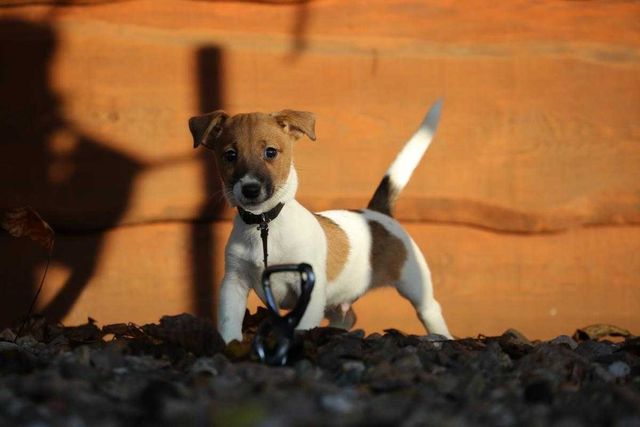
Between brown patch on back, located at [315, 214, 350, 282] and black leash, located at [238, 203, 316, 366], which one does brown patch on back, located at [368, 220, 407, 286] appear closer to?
brown patch on back, located at [315, 214, 350, 282]

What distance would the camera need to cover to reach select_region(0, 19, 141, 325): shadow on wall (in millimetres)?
4500

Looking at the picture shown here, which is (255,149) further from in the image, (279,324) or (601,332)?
(601,332)

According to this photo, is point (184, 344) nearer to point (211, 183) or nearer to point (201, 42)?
point (211, 183)

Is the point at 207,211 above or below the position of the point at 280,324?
above

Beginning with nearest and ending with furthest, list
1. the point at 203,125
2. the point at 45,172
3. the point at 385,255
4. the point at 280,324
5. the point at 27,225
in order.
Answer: the point at 280,324 < the point at 203,125 < the point at 27,225 < the point at 385,255 < the point at 45,172

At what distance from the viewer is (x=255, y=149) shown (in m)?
3.70

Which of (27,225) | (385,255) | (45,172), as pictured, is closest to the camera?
(27,225)

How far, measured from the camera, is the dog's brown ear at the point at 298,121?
147 inches

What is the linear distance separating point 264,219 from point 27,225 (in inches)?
40.5

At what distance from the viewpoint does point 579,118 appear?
483cm

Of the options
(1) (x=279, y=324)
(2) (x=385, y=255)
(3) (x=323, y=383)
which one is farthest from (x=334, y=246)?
(3) (x=323, y=383)

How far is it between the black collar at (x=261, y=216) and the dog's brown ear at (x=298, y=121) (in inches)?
12.9

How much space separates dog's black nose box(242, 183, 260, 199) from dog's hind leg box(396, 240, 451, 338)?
99 cm

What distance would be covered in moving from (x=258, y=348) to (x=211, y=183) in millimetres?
1958
